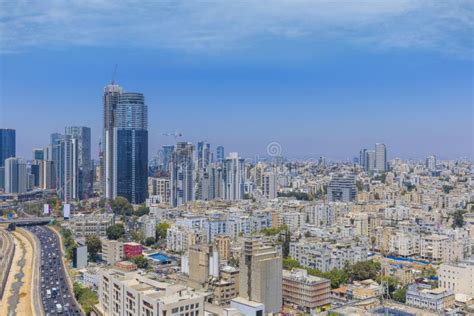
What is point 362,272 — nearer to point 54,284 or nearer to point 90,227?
point 54,284

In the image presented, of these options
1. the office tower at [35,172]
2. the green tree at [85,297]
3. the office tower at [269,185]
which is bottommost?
the green tree at [85,297]

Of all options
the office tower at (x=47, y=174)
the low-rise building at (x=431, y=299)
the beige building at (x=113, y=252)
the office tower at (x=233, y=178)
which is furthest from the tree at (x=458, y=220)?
the office tower at (x=47, y=174)

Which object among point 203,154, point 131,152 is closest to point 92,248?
point 131,152

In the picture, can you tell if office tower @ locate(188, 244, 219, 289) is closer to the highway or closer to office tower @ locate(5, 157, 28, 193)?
the highway

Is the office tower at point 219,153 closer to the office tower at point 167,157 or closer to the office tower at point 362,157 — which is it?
the office tower at point 167,157

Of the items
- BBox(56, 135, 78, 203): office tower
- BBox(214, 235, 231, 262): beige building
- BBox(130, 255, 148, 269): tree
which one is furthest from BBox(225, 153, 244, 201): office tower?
BBox(130, 255, 148, 269): tree

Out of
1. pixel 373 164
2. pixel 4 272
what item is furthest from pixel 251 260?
pixel 373 164
